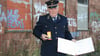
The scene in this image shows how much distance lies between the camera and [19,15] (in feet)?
19.5

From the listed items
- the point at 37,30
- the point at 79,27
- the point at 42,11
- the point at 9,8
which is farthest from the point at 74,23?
the point at 37,30

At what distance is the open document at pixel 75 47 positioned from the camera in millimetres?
3166

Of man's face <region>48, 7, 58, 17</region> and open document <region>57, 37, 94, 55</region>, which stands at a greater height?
man's face <region>48, 7, 58, 17</region>

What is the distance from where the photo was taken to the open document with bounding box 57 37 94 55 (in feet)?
10.4

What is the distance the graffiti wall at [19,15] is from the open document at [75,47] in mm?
2760

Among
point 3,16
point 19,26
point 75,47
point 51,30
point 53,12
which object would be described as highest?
point 53,12

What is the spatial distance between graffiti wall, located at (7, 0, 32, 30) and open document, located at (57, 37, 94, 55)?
109 inches

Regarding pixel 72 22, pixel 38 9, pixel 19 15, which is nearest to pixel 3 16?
pixel 19 15

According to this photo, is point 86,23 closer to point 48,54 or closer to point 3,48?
point 3,48

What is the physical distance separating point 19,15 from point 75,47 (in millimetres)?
3045

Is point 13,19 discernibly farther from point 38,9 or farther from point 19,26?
point 38,9

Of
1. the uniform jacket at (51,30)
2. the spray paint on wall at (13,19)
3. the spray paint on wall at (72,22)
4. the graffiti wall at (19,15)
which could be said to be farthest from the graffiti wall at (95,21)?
the uniform jacket at (51,30)

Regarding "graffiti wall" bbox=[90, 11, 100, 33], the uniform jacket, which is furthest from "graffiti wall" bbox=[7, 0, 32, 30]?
"graffiti wall" bbox=[90, 11, 100, 33]

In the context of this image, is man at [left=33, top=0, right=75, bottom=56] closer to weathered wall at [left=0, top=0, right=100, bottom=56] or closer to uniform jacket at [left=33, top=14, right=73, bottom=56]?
uniform jacket at [left=33, top=14, right=73, bottom=56]
